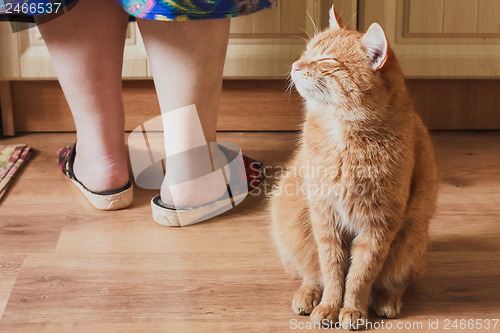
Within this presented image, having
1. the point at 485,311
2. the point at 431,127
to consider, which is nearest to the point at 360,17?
the point at 431,127

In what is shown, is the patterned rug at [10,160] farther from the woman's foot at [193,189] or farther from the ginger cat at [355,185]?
the ginger cat at [355,185]

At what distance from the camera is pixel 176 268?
50.0 inches

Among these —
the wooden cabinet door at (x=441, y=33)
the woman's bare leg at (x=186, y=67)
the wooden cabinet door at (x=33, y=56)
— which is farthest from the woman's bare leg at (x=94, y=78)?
the wooden cabinet door at (x=441, y=33)

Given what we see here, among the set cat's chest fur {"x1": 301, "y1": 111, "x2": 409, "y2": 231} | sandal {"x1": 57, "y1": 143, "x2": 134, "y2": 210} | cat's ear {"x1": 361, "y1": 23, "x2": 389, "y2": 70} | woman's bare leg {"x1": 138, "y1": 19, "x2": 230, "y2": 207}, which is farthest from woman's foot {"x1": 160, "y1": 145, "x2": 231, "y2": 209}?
cat's ear {"x1": 361, "y1": 23, "x2": 389, "y2": 70}

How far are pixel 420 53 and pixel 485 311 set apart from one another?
0.97 m

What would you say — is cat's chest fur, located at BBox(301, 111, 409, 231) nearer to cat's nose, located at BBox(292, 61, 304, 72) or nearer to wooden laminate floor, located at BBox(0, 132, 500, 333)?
cat's nose, located at BBox(292, 61, 304, 72)

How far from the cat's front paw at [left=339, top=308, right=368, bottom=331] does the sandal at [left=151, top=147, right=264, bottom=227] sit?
0.52 meters

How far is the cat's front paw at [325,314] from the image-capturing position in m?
1.06

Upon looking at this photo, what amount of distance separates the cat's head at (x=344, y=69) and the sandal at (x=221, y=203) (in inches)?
22.8

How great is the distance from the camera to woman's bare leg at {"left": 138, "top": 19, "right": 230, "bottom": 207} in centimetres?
133

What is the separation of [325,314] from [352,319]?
0.15 feet

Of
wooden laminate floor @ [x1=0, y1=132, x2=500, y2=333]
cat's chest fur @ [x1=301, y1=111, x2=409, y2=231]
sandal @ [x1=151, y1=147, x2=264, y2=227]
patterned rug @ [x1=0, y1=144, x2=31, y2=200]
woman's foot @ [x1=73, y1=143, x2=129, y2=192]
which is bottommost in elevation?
wooden laminate floor @ [x1=0, y1=132, x2=500, y2=333]

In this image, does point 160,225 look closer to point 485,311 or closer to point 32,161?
point 32,161

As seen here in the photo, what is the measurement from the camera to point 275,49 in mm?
1900
